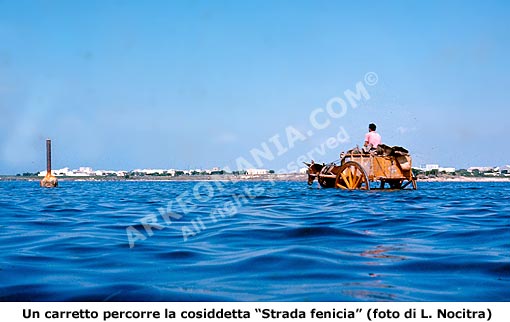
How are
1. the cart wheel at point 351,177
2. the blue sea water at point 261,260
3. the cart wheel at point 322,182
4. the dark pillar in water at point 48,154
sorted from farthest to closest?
the dark pillar in water at point 48,154 < the cart wheel at point 322,182 < the cart wheel at point 351,177 < the blue sea water at point 261,260

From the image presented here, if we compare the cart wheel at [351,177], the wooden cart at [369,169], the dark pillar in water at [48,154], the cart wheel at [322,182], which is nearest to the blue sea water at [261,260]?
the cart wheel at [351,177]

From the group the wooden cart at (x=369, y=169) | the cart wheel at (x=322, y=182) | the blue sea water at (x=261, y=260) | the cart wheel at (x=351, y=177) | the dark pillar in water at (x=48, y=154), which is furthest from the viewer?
the dark pillar in water at (x=48, y=154)

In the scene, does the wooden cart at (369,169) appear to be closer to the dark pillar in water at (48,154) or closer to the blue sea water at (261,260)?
the blue sea water at (261,260)

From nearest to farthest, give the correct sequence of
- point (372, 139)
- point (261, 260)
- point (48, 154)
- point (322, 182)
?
point (261, 260) → point (372, 139) → point (322, 182) → point (48, 154)

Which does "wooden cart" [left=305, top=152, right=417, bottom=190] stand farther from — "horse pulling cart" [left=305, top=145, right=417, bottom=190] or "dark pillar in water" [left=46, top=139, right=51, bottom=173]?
"dark pillar in water" [left=46, top=139, right=51, bottom=173]

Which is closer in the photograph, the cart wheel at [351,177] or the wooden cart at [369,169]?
the cart wheel at [351,177]

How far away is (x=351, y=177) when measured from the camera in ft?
86.9

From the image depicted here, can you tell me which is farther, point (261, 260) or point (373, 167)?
point (373, 167)

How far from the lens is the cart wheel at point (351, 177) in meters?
25.5

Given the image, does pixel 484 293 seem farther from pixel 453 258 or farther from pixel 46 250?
pixel 46 250

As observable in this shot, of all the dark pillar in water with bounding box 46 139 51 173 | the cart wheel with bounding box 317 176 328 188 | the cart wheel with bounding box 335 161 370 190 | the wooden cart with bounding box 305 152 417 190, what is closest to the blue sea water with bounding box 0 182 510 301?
the cart wheel with bounding box 335 161 370 190

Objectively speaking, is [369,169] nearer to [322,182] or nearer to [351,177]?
[351,177]

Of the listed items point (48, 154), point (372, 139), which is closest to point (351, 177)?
point (372, 139)

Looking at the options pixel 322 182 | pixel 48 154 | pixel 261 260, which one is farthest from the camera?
pixel 48 154
